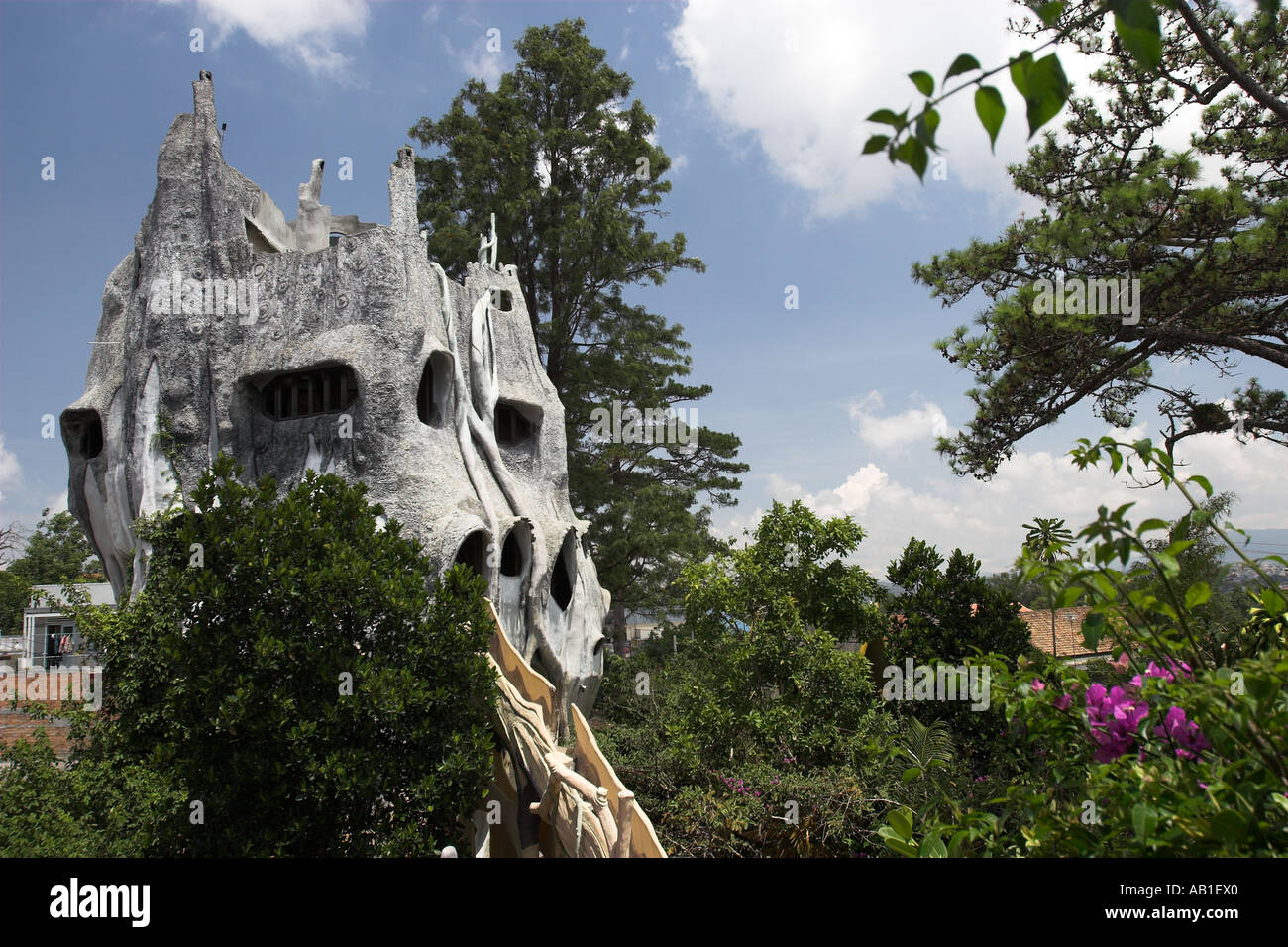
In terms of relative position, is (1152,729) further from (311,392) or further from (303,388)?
(303,388)

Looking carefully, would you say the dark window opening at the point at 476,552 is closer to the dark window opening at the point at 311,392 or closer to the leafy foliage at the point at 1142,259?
the dark window opening at the point at 311,392

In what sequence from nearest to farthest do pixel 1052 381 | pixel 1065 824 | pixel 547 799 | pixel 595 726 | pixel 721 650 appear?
pixel 1065 824, pixel 547 799, pixel 1052 381, pixel 721 650, pixel 595 726

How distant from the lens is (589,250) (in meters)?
18.7

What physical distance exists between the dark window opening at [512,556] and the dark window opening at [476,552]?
0.72m

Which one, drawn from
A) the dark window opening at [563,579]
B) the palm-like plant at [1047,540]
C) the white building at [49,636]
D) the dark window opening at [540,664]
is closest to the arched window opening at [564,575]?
the dark window opening at [563,579]

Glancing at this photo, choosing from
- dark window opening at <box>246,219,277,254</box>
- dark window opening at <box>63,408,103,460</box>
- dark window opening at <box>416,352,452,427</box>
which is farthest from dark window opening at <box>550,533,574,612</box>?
dark window opening at <box>63,408,103,460</box>

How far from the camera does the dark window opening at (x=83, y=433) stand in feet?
40.2

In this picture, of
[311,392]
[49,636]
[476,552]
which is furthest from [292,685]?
[49,636]

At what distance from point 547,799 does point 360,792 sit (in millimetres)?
2211

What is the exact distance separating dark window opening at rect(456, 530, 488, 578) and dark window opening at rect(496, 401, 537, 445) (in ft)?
8.81
